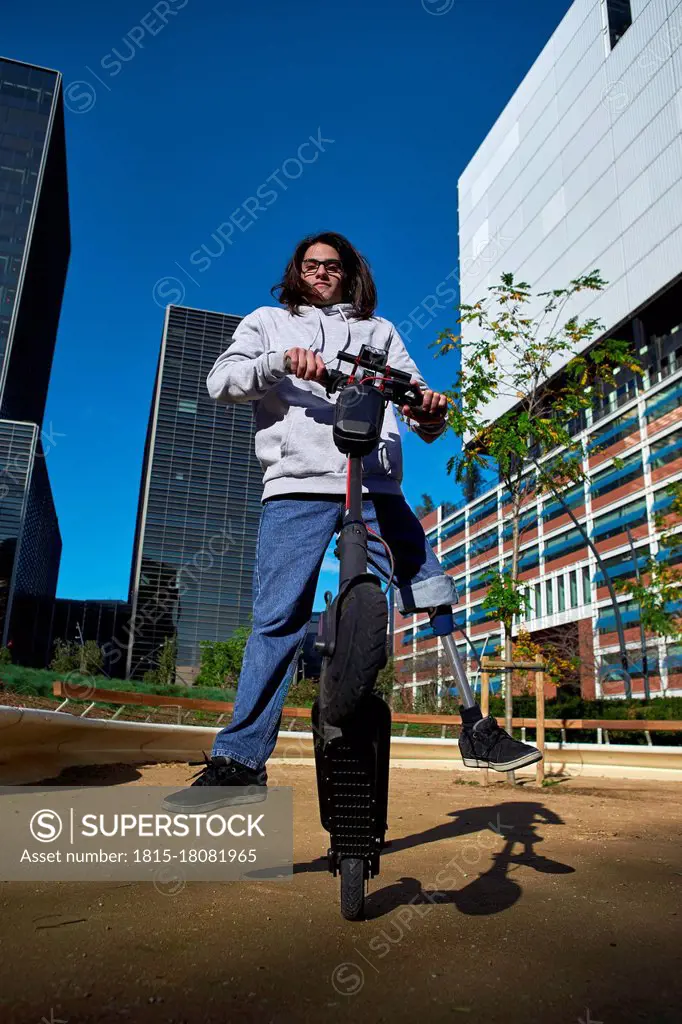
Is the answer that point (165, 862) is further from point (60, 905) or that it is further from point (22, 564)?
point (22, 564)

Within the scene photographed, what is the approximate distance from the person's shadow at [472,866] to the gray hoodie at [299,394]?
1.28 m

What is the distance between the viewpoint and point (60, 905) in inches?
71.4

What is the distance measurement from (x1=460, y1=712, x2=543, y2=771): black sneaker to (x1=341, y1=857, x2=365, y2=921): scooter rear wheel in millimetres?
416

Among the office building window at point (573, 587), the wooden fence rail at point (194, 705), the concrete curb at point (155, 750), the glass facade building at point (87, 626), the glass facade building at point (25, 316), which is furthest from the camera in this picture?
the glass facade building at point (87, 626)

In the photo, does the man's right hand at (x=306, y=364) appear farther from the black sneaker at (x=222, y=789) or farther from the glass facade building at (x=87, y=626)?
the glass facade building at (x=87, y=626)

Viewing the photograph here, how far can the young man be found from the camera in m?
2.18

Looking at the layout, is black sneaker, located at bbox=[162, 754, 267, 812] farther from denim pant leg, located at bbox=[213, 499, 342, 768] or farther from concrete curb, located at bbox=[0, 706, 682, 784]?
concrete curb, located at bbox=[0, 706, 682, 784]

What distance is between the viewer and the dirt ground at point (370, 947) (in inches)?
46.2

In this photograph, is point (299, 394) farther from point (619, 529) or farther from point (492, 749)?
point (619, 529)

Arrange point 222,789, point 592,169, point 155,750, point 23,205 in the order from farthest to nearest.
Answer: point 23,205, point 592,169, point 155,750, point 222,789

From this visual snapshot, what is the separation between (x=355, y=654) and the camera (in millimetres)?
1597

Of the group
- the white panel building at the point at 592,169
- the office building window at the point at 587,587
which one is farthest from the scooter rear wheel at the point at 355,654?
the office building window at the point at 587,587

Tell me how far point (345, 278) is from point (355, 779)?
199cm

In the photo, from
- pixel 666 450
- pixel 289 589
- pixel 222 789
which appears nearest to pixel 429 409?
pixel 289 589
